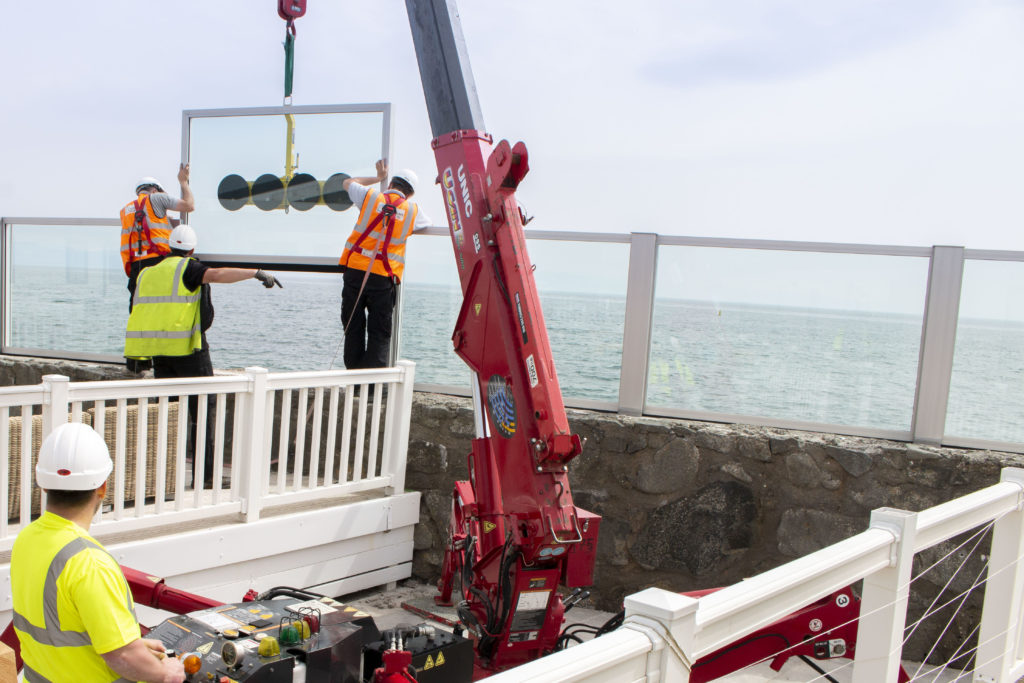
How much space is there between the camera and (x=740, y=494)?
6.39 metres

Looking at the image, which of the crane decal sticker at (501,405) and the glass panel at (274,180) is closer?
the crane decal sticker at (501,405)

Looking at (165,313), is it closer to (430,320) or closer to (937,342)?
(430,320)

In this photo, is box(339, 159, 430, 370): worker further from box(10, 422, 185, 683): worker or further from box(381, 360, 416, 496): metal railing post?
box(10, 422, 185, 683): worker

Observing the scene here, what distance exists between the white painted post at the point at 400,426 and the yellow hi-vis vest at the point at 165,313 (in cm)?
166

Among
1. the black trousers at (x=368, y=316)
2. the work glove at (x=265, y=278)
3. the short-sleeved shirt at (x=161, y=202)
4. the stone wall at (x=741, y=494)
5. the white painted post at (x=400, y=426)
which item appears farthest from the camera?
the short-sleeved shirt at (x=161, y=202)

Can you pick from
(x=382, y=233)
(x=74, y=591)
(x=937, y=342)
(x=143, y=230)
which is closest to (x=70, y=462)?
(x=74, y=591)

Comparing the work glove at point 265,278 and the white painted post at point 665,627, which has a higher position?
the work glove at point 265,278

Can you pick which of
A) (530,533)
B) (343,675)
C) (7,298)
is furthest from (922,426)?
(7,298)

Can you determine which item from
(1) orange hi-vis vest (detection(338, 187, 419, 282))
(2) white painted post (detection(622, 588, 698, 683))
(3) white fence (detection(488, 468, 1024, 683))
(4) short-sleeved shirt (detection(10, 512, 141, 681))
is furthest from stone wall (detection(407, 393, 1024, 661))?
(2) white painted post (detection(622, 588, 698, 683))

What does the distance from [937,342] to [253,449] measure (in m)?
4.91

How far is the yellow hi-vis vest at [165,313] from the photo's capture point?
686 cm

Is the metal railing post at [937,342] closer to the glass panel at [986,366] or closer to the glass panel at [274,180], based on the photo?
the glass panel at [986,366]

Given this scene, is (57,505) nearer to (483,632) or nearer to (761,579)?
(761,579)

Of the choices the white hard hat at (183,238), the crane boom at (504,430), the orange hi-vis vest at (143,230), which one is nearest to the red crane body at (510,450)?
the crane boom at (504,430)
